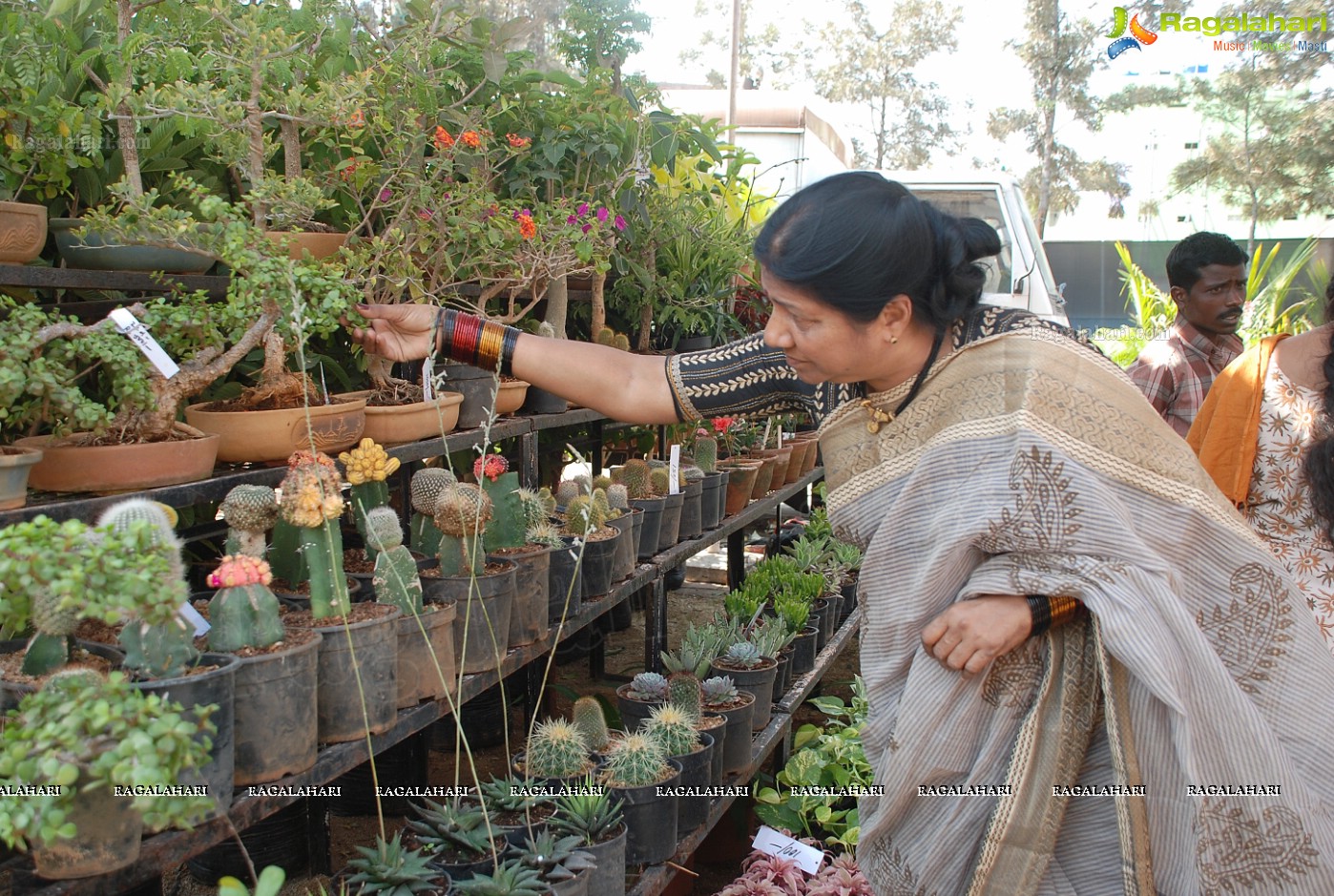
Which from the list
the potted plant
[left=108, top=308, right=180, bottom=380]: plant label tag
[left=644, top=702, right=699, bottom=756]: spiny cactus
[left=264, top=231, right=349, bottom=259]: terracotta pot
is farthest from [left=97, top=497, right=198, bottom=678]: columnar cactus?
[left=644, top=702, right=699, bottom=756]: spiny cactus

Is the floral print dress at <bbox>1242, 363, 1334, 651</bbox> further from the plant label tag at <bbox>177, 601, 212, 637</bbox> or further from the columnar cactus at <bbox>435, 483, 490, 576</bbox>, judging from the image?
the plant label tag at <bbox>177, 601, 212, 637</bbox>

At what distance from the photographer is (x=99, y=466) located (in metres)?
1.66

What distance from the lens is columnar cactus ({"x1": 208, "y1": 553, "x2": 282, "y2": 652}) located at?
1.51 meters

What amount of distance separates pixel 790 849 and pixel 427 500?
4.86 ft

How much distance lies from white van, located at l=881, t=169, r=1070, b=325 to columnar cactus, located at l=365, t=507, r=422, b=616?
19.9ft

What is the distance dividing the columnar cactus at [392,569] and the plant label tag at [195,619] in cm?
28

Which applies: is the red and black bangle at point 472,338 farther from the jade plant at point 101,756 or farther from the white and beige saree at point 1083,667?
the jade plant at point 101,756

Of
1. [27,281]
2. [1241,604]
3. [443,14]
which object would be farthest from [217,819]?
[443,14]

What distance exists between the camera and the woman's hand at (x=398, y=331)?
2045 millimetres

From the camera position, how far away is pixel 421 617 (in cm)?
186

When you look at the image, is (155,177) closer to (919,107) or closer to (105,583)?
(105,583)

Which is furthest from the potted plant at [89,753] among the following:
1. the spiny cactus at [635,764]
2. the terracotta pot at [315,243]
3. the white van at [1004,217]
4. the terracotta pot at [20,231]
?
the white van at [1004,217]

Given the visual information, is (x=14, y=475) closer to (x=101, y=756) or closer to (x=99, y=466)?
(x=99, y=466)

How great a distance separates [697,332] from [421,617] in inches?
103
